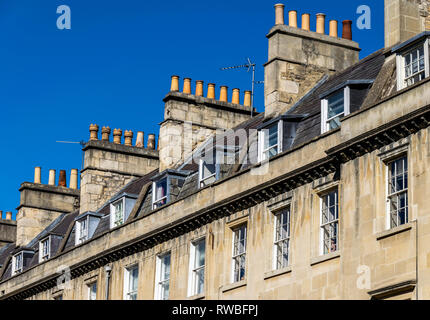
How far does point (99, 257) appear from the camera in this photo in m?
47.1

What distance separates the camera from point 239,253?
131ft

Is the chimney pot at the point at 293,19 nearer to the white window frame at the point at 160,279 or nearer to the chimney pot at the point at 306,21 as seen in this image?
the chimney pot at the point at 306,21

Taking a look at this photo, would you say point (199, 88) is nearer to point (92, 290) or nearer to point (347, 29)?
point (347, 29)

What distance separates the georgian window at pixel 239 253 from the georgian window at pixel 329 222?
3928 mm

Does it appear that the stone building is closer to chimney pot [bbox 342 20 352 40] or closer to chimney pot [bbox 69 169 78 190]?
chimney pot [bbox 342 20 352 40]

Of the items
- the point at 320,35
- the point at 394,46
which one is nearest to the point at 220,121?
the point at 320,35

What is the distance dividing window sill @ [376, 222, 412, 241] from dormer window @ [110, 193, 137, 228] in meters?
15.7

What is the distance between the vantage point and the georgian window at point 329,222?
36.0 meters

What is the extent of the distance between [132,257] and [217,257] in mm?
5625

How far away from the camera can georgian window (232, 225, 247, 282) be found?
131 ft
